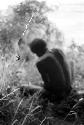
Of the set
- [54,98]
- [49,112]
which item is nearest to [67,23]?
[54,98]

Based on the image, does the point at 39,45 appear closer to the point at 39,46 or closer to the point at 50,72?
the point at 39,46

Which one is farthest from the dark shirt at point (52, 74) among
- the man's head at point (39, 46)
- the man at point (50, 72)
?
the man's head at point (39, 46)

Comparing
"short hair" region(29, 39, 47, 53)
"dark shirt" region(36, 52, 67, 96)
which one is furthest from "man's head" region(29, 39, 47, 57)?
"dark shirt" region(36, 52, 67, 96)

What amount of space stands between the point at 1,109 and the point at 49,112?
1182mm

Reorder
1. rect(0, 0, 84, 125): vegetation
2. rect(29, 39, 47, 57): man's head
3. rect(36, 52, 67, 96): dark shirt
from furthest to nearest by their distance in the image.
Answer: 1. rect(29, 39, 47, 57): man's head
2. rect(36, 52, 67, 96): dark shirt
3. rect(0, 0, 84, 125): vegetation

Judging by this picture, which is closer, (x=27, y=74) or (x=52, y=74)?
(x=52, y=74)

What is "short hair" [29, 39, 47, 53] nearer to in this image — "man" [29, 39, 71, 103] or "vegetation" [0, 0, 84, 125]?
"man" [29, 39, 71, 103]

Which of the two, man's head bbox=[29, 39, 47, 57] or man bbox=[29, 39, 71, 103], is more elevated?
man's head bbox=[29, 39, 47, 57]

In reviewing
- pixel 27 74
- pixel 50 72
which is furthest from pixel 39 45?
pixel 27 74

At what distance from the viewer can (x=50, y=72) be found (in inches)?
154

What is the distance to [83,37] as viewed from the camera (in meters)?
6.63

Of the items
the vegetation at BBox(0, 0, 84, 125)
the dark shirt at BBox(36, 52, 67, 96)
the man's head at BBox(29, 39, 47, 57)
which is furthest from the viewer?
the man's head at BBox(29, 39, 47, 57)

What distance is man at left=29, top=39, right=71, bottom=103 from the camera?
3.82 m

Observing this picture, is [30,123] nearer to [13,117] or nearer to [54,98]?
[13,117]
